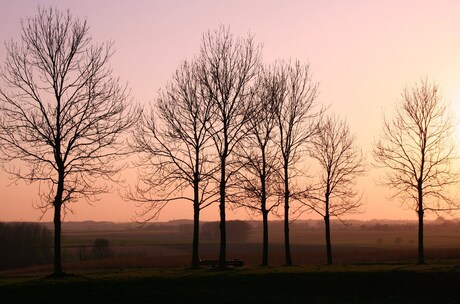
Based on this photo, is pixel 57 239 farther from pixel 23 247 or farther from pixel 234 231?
pixel 234 231

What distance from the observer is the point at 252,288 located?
2588 cm

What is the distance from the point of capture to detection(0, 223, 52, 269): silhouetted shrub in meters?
80.9

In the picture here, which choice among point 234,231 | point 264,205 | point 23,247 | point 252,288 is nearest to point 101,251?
point 23,247

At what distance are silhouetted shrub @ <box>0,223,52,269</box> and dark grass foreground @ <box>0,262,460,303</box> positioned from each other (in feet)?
190

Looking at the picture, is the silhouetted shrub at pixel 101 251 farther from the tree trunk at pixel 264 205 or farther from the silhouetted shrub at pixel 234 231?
the silhouetted shrub at pixel 234 231

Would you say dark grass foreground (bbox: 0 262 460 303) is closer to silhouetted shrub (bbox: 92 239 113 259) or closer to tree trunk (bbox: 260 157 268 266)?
tree trunk (bbox: 260 157 268 266)

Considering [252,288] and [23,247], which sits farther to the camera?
[23,247]

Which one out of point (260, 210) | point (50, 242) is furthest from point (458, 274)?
point (50, 242)

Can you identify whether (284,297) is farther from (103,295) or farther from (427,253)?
(427,253)

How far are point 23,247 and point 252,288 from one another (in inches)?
2600

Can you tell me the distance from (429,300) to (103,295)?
13.9m

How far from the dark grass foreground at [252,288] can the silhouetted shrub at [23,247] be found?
190 feet

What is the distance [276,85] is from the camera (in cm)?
3866

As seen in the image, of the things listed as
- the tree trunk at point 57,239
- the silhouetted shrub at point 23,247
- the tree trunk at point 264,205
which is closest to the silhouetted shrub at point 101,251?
the silhouetted shrub at point 23,247
